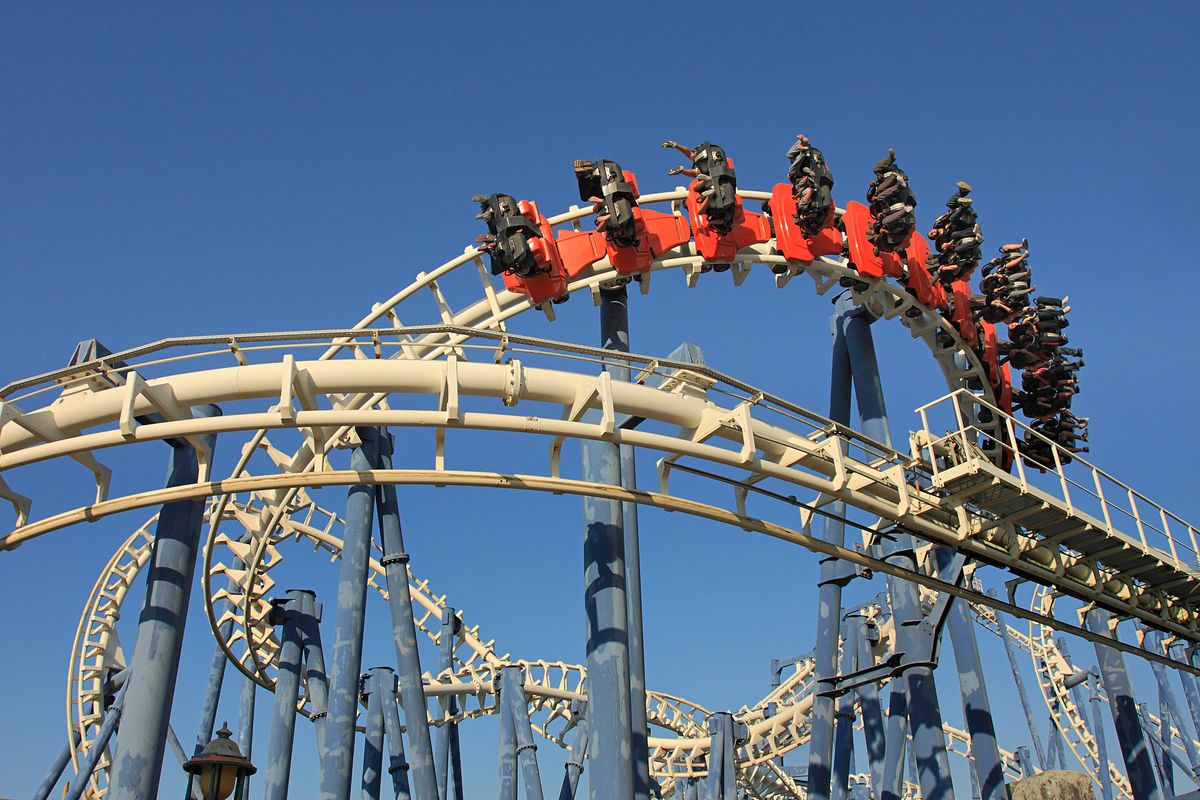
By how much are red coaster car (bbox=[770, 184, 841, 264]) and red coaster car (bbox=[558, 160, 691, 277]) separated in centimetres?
154

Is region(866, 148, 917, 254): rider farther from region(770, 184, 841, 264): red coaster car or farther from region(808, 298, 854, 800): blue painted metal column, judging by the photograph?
region(808, 298, 854, 800): blue painted metal column

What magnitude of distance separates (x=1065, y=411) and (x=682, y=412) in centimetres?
921

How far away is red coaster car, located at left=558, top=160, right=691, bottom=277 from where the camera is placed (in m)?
10.1

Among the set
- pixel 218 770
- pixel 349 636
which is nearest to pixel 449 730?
pixel 349 636

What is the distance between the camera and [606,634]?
8.23 meters

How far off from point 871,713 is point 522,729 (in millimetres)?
6041

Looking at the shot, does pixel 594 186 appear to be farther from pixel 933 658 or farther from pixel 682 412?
pixel 933 658

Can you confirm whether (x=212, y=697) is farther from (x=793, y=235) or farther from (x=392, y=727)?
(x=793, y=235)

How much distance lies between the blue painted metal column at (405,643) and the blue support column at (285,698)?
169 cm

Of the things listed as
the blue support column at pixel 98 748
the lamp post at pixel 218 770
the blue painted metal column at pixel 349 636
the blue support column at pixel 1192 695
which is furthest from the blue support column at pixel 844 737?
the blue support column at pixel 1192 695

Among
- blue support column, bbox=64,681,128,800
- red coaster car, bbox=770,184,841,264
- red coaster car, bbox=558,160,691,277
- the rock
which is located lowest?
the rock

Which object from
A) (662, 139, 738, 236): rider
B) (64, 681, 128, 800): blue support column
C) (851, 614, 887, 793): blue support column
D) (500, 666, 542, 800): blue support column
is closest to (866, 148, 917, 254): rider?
(662, 139, 738, 236): rider

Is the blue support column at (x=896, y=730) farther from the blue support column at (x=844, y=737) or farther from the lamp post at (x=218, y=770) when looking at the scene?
the lamp post at (x=218, y=770)

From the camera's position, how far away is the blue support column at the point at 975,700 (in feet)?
35.4
